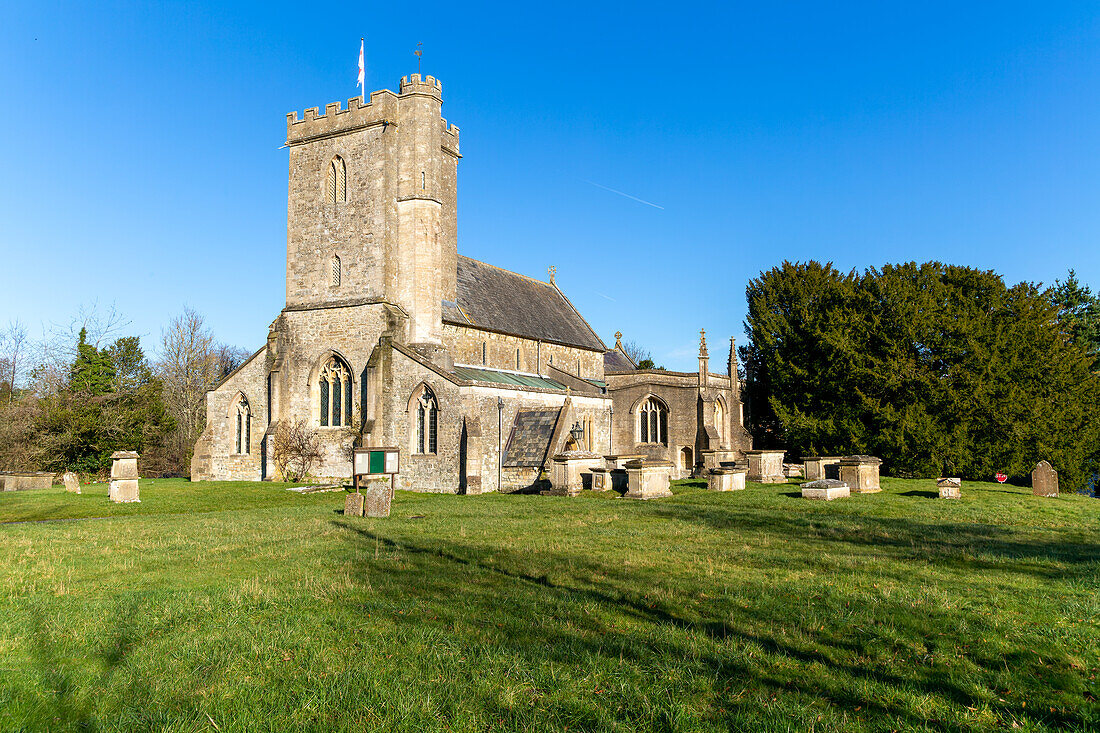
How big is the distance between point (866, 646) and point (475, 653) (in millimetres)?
3364

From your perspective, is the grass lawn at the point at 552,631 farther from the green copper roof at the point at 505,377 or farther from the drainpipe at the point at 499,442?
the green copper roof at the point at 505,377

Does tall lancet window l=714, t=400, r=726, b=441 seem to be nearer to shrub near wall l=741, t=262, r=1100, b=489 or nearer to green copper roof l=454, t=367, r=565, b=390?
shrub near wall l=741, t=262, r=1100, b=489

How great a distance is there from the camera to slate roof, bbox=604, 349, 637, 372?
4588 centimetres

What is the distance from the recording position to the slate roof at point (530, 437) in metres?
→ 26.0

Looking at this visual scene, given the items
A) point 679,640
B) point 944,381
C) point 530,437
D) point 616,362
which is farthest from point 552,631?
point 616,362

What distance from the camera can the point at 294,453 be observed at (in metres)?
28.4

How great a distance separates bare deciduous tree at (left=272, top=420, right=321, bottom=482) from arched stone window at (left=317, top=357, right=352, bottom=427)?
3.50ft

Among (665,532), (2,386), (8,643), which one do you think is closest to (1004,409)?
(665,532)

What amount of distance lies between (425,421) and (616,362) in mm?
22571

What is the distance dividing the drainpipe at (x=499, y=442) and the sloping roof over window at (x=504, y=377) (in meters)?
1.51

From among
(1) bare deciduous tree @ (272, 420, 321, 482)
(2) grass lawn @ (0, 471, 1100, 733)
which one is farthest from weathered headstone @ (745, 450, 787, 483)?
(1) bare deciduous tree @ (272, 420, 321, 482)

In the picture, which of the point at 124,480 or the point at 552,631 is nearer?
the point at 552,631

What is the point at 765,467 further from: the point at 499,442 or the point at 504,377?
the point at 504,377

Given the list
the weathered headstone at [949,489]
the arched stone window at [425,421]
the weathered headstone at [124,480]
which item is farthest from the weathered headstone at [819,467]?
the weathered headstone at [124,480]
